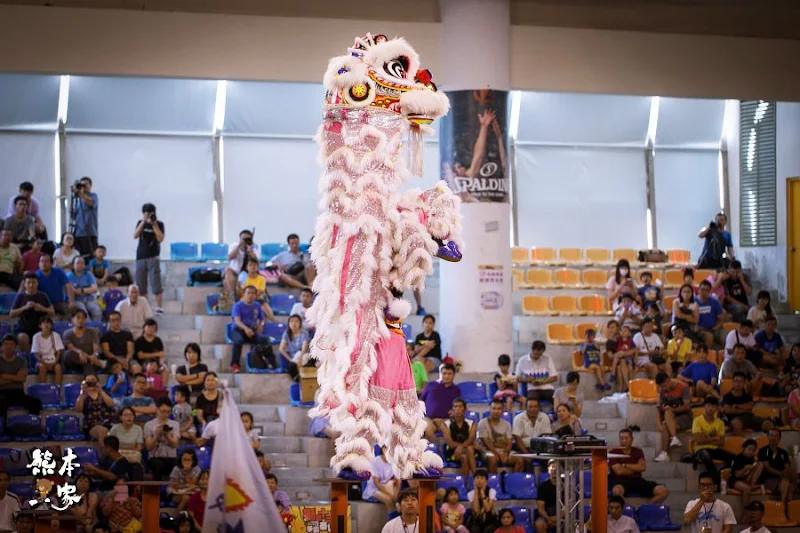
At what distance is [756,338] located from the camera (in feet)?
44.2

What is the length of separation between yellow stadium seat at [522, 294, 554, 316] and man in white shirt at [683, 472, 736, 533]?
4.68 metres

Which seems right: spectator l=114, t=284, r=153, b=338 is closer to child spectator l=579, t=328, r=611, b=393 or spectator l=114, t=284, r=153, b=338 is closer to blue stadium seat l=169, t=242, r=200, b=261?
blue stadium seat l=169, t=242, r=200, b=261

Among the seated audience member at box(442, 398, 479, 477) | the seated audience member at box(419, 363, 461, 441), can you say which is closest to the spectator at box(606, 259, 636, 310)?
the seated audience member at box(419, 363, 461, 441)

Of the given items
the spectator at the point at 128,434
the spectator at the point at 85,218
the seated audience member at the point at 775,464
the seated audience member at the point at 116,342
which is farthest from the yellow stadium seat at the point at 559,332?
the spectator at the point at 128,434

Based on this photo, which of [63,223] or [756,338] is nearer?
[756,338]

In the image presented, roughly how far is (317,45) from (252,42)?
0.66m

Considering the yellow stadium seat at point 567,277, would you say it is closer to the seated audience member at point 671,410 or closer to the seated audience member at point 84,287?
the seated audience member at point 671,410

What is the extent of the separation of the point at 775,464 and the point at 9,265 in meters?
7.67

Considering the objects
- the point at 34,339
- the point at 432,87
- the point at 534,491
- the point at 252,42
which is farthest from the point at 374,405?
the point at 252,42

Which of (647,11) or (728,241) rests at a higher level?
(647,11)

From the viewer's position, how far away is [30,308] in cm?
1205

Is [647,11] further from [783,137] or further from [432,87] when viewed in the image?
[432,87]

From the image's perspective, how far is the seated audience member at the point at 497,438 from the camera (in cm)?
1105

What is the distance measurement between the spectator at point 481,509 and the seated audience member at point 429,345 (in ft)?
7.97
